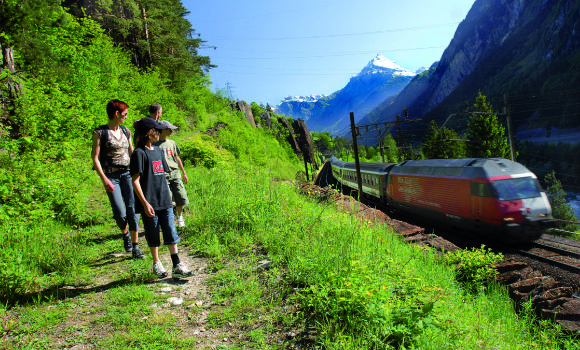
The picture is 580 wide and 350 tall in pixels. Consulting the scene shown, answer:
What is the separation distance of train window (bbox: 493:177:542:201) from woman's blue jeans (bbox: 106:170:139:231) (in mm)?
10606

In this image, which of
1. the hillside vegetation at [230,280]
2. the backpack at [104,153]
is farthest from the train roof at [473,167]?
the backpack at [104,153]

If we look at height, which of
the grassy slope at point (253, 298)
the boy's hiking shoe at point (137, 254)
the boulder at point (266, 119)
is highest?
the boulder at point (266, 119)

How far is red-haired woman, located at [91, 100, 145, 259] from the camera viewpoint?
4.14 meters

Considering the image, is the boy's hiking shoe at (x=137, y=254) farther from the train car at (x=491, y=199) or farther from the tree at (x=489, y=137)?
the tree at (x=489, y=137)

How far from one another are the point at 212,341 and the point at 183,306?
0.72m

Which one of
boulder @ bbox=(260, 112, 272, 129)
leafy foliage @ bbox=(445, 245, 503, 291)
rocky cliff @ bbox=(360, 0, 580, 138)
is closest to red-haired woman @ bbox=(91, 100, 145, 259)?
leafy foliage @ bbox=(445, 245, 503, 291)

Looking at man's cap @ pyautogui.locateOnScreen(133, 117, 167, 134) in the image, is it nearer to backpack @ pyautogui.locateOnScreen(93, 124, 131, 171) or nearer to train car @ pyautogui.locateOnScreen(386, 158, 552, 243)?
backpack @ pyautogui.locateOnScreen(93, 124, 131, 171)

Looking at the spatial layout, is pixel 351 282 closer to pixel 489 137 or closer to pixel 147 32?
pixel 147 32

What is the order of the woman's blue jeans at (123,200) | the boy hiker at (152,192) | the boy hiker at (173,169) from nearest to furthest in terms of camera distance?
1. the boy hiker at (152,192)
2. the woman's blue jeans at (123,200)
3. the boy hiker at (173,169)

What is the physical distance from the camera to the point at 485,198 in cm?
1038

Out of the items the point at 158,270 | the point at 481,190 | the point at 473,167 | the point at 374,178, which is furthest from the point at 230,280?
the point at 374,178

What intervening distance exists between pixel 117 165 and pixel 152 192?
1.13m

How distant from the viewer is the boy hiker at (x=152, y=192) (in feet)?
11.5

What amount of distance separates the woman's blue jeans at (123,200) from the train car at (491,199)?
1050cm
